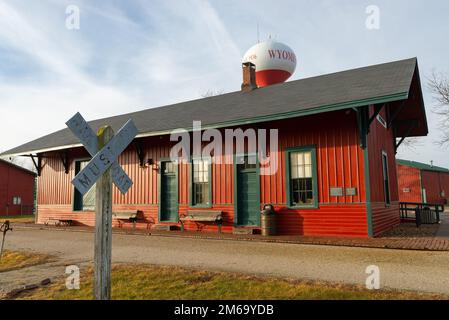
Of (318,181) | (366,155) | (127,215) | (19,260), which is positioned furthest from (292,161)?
(19,260)

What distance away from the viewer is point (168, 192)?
14570 millimetres

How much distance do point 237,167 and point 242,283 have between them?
767 cm

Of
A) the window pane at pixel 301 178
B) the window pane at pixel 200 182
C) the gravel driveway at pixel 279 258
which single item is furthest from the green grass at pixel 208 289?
the window pane at pixel 200 182

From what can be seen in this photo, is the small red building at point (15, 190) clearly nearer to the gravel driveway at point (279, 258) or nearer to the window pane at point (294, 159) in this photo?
the gravel driveway at point (279, 258)

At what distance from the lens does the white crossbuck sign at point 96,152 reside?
3.37m

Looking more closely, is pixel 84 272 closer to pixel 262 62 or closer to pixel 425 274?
pixel 425 274

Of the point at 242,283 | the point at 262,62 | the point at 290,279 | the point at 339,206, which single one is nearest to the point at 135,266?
the point at 242,283

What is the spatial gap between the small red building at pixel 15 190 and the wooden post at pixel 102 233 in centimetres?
3375

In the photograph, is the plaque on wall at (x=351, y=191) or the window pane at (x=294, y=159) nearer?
the plaque on wall at (x=351, y=191)

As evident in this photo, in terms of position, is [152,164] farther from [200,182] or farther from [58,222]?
[58,222]

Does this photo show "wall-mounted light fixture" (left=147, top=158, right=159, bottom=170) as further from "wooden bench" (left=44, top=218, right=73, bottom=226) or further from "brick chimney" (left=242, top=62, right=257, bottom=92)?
"brick chimney" (left=242, top=62, right=257, bottom=92)

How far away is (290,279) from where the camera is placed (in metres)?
5.61
